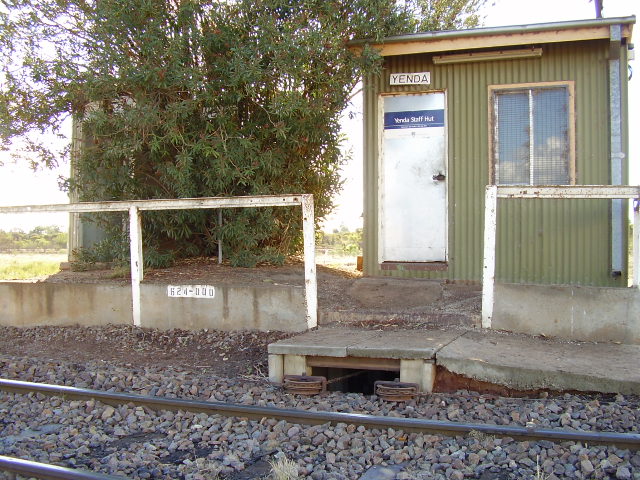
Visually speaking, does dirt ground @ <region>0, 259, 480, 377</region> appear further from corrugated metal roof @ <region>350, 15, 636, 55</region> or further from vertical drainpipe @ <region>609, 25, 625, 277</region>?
corrugated metal roof @ <region>350, 15, 636, 55</region>

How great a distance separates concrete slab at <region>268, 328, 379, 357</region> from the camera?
5.84 m

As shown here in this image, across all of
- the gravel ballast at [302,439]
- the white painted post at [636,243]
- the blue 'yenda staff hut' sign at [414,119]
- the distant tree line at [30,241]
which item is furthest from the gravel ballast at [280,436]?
the distant tree line at [30,241]

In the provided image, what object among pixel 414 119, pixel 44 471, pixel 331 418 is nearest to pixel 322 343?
pixel 331 418

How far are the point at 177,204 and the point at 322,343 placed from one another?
2975 millimetres

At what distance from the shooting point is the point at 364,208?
9.18 m

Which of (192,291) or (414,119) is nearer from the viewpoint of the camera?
(192,291)

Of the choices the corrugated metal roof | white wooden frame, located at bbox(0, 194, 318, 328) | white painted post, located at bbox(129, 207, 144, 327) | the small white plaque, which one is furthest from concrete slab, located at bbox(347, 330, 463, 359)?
A: the corrugated metal roof

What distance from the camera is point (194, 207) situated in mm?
7809

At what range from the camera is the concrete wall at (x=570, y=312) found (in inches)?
245

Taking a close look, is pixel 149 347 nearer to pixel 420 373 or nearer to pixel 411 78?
pixel 420 373

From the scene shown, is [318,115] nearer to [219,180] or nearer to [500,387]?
[219,180]

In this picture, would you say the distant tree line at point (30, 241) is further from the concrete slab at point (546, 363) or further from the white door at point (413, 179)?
the concrete slab at point (546, 363)

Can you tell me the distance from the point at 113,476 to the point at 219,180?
18.3ft

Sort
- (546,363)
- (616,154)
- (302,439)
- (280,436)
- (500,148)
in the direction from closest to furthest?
1. (302,439)
2. (280,436)
3. (546,363)
4. (616,154)
5. (500,148)
